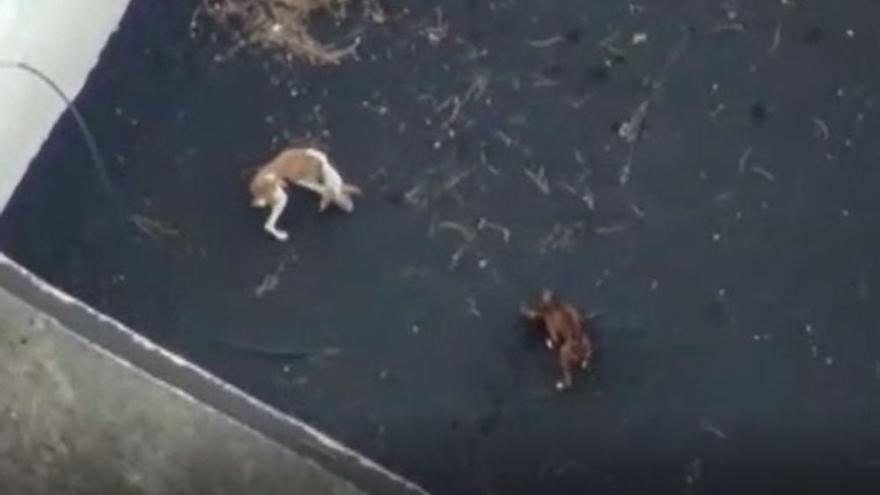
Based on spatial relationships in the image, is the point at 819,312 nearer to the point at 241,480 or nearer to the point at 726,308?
the point at 726,308

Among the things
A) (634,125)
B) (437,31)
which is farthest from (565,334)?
(437,31)

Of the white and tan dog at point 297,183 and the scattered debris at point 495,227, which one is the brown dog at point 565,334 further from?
the white and tan dog at point 297,183

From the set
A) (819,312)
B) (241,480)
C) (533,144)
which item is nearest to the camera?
(241,480)

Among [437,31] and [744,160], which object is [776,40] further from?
[437,31]

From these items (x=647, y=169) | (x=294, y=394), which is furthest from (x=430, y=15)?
(x=294, y=394)

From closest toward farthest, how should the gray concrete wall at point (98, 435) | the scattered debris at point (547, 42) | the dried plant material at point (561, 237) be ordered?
the gray concrete wall at point (98, 435) → the dried plant material at point (561, 237) → the scattered debris at point (547, 42)

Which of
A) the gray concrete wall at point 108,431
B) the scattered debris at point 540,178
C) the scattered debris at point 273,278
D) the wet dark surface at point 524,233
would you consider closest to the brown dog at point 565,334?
the wet dark surface at point 524,233

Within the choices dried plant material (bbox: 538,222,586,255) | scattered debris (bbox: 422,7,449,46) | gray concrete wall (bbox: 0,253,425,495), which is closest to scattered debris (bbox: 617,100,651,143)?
dried plant material (bbox: 538,222,586,255)
